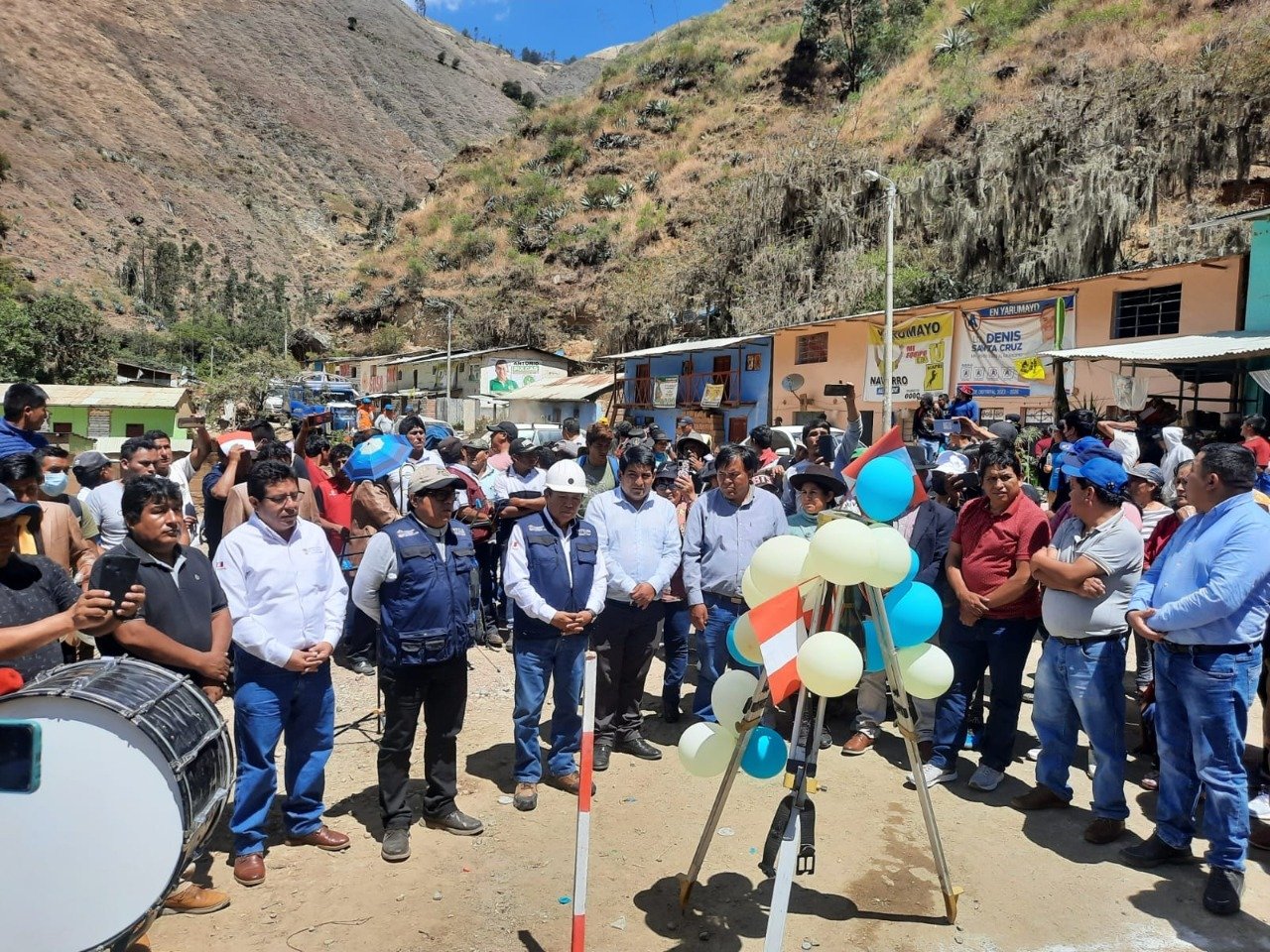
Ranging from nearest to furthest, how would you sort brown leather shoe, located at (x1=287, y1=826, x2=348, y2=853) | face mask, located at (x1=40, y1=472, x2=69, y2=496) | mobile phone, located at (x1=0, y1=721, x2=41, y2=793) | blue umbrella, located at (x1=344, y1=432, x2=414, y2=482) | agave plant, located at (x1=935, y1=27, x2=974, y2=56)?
mobile phone, located at (x1=0, y1=721, x2=41, y2=793)
brown leather shoe, located at (x1=287, y1=826, x2=348, y2=853)
face mask, located at (x1=40, y1=472, x2=69, y2=496)
blue umbrella, located at (x1=344, y1=432, x2=414, y2=482)
agave plant, located at (x1=935, y1=27, x2=974, y2=56)

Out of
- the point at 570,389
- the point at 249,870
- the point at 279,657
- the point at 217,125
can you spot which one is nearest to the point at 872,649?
the point at 279,657

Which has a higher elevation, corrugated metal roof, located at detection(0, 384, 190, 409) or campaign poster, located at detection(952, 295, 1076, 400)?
campaign poster, located at detection(952, 295, 1076, 400)

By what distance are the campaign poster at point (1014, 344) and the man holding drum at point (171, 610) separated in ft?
56.1

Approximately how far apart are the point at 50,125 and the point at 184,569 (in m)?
96.5

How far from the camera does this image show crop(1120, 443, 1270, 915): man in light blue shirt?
Answer: 362 cm

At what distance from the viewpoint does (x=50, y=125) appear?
76.4 m

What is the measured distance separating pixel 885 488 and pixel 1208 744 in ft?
6.64

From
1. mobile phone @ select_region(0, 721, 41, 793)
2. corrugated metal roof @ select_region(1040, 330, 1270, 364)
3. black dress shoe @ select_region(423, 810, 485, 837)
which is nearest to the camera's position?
mobile phone @ select_region(0, 721, 41, 793)

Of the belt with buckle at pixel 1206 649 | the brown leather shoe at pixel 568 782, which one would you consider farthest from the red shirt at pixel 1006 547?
the brown leather shoe at pixel 568 782

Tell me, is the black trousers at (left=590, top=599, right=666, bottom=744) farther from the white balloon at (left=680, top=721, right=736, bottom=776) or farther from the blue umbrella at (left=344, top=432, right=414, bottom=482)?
the blue umbrella at (left=344, top=432, right=414, bottom=482)

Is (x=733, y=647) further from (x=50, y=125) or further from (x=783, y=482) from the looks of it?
(x=50, y=125)

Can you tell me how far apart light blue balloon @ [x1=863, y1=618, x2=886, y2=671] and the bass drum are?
2765 mm

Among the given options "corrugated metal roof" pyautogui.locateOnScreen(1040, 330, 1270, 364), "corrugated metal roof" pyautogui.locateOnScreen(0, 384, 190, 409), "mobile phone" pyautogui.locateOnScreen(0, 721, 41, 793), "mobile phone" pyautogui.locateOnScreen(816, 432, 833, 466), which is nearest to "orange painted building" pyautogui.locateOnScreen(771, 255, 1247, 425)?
"corrugated metal roof" pyautogui.locateOnScreen(1040, 330, 1270, 364)

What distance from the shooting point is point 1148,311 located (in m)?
16.0
